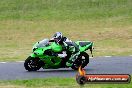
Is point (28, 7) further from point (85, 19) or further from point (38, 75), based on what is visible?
point (38, 75)

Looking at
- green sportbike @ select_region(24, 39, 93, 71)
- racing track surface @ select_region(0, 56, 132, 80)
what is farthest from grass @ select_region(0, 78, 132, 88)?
green sportbike @ select_region(24, 39, 93, 71)

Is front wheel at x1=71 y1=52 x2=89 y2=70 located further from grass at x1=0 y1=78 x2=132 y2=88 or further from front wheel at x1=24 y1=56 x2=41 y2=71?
grass at x1=0 y1=78 x2=132 y2=88

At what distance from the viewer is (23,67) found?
21.7 m

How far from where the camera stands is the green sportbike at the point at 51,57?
20516mm

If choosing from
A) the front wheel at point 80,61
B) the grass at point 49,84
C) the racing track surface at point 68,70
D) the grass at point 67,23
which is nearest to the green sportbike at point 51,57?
the front wheel at point 80,61

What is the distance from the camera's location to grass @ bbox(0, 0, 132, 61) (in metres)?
31.3

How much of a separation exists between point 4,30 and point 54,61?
70.3 ft

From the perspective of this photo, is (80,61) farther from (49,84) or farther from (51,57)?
(49,84)

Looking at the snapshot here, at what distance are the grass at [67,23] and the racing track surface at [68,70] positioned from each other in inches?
113

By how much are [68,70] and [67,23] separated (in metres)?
24.7

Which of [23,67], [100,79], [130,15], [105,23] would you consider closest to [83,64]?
[23,67]

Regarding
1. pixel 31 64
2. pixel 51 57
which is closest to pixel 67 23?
pixel 51 57

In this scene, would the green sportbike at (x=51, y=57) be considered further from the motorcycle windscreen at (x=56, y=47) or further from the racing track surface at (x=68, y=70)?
the racing track surface at (x=68, y=70)

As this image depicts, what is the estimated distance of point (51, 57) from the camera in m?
20.6
